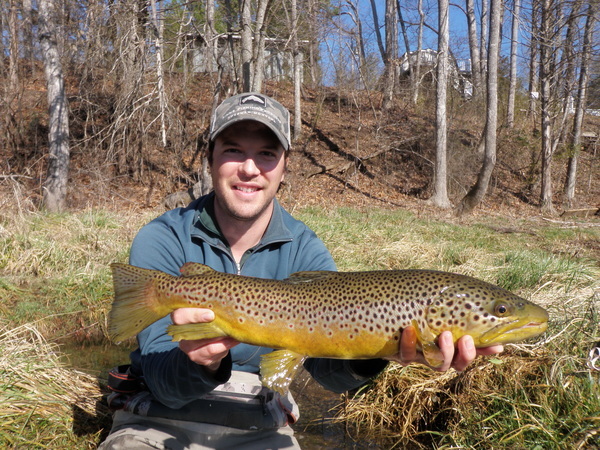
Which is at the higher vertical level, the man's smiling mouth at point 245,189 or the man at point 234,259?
the man's smiling mouth at point 245,189

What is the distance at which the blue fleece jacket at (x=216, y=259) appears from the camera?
9.79 ft

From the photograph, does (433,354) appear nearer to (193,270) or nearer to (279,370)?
(279,370)

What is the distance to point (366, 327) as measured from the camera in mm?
2607

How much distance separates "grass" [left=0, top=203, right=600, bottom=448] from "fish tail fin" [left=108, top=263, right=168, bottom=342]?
6.50 feet

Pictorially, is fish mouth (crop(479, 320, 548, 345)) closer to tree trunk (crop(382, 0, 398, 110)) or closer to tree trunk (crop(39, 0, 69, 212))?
tree trunk (crop(39, 0, 69, 212))

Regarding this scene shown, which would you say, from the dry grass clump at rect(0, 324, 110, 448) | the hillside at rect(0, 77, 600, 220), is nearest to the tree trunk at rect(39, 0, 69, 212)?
the hillside at rect(0, 77, 600, 220)

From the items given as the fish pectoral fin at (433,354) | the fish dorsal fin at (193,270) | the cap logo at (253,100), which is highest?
the cap logo at (253,100)

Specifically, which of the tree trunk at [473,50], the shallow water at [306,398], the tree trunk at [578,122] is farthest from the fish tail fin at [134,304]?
the tree trunk at [473,50]

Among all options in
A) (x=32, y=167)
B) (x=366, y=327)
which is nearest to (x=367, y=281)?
(x=366, y=327)

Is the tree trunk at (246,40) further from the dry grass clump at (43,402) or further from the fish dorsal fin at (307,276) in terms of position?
the fish dorsal fin at (307,276)

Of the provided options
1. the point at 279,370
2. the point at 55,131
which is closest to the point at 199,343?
the point at 279,370

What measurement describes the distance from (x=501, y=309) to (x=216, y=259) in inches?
73.0

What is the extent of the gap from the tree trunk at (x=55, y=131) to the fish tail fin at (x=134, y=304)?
467 inches

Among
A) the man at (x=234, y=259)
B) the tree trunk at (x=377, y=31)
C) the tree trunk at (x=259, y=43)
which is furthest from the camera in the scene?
the tree trunk at (x=377, y=31)
